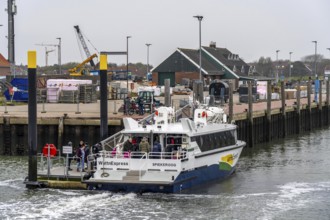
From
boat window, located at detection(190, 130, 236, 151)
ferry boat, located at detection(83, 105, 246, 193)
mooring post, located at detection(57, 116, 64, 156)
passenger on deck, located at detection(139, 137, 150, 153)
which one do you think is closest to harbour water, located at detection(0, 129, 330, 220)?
ferry boat, located at detection(83, 105, 246, 193)

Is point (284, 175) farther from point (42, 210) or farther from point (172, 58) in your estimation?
point (172, 58)

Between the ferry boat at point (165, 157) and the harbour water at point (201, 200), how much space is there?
49cm

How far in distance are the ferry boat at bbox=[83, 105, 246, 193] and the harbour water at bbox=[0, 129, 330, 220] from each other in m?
0.49

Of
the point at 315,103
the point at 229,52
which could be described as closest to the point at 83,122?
the point at 315,103

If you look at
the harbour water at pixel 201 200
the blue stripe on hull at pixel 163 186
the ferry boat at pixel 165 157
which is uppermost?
the ferry boat at pixel 165 157

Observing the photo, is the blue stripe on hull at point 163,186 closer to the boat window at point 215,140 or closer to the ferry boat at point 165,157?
the ferry boat at point 165,157

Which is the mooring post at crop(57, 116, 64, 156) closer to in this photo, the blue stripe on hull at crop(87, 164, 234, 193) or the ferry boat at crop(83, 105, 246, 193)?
the ferry boat at crop(83, 105, 246, 193)

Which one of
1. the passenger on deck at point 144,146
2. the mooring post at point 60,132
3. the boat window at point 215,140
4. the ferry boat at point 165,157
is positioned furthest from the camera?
the mooring post at point 60,132

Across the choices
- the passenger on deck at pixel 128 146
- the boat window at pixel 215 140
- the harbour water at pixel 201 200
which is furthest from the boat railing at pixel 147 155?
the harbour water at pixel 201 200

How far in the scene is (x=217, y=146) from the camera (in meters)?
33.8

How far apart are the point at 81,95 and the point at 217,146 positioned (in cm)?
3284

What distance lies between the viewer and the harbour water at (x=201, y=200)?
26656mm

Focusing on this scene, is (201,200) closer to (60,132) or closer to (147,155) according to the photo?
(147,155)

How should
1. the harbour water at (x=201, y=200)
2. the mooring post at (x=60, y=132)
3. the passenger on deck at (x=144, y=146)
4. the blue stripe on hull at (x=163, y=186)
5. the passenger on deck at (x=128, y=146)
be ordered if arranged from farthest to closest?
the mooring post at (x=60, y=132) → the passenger on deck at (x=128, y=146) → the passenger on deck at (x=144, y=146) → the blue stripe on hull at (x=163, y=186) → the harbour water at (x=201, y=200)
